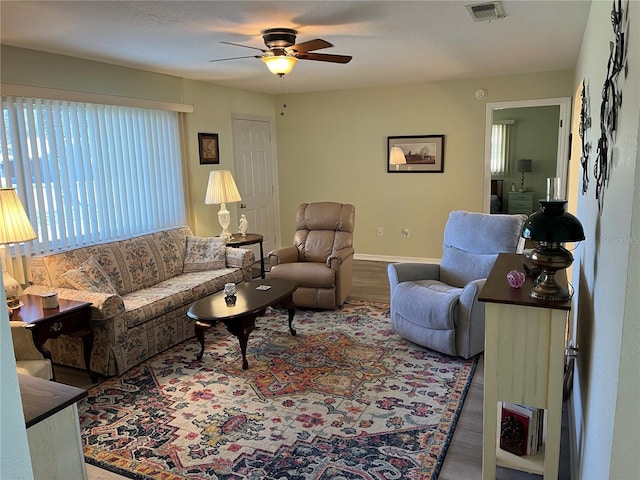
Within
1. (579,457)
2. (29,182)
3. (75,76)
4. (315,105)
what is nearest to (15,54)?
(75,76)

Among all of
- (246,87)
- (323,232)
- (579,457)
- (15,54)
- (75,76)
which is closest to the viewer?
(579,457)

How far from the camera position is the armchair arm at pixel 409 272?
3.99 m

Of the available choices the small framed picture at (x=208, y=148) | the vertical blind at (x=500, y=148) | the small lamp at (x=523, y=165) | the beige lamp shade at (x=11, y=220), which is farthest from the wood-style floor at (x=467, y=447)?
the vertical blind at (x=500, y=148)

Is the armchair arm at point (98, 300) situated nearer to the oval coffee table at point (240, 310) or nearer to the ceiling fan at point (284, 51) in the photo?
the oval coffee table at point (240, 310)

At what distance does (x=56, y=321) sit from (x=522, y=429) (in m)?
2.79

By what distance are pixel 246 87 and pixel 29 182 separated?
10.4 feet

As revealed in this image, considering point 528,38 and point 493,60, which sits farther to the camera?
point 493,60

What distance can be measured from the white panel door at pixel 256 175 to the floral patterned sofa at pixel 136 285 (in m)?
1.73

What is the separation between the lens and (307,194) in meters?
7.21

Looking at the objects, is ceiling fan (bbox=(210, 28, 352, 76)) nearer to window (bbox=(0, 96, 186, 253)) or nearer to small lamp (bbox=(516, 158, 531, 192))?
window (bbox=(0, 96, 186, 253))

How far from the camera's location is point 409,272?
4.08 metres

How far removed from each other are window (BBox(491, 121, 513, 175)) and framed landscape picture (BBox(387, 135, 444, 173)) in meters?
3.00

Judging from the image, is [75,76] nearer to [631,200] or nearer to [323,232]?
[323,232]

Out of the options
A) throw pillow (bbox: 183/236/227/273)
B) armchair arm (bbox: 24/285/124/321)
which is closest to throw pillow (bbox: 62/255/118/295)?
armchair arm (bbox: 24/285/124/321)
